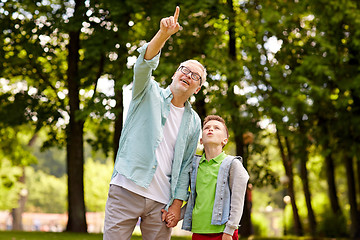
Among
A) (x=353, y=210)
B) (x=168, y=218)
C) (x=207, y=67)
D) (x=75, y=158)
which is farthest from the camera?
(x=353, y=210)

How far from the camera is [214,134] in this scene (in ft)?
15.1

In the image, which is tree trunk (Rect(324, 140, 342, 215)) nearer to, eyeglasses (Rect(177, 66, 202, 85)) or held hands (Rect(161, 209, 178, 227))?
eyeglasses (Rect(177, 66, 202, 85))

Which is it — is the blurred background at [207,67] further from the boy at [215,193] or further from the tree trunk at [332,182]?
the boy at [215,193]

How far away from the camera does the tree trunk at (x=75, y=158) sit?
15.5 m

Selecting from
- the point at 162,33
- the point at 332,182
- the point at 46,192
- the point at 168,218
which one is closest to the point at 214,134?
the point at 168,218

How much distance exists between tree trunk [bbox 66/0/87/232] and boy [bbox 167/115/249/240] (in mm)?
11239

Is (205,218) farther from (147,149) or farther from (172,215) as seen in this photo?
(147,149)

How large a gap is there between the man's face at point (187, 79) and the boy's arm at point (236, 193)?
718 millimetres

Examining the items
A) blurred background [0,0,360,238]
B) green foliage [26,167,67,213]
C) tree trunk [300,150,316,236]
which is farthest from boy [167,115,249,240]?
green foliage [26,167,67,213]

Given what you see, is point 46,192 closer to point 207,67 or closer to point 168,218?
point 207,67

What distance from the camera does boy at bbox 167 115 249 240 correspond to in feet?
14.2


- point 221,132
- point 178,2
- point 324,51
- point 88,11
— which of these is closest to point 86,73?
point 88,11

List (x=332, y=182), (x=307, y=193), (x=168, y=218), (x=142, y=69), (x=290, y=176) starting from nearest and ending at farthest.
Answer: (x=142, y=69), (x=168, y=218), (x=290, y=176), (x=307, y=193), (x=332, y=182)

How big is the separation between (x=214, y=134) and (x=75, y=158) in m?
11.6
